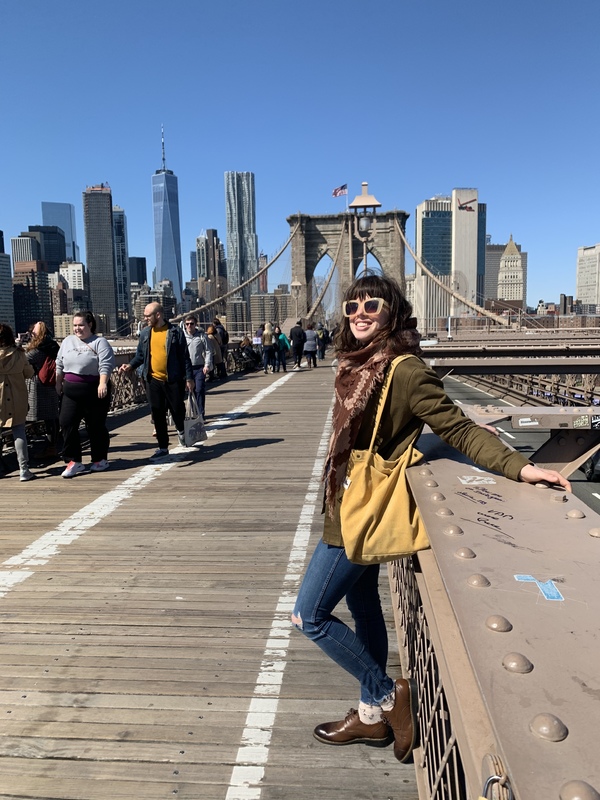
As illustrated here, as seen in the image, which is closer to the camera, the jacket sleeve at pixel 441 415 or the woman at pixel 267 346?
the jacket sleeve at pixel 441 415

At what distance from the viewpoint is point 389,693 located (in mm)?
2260

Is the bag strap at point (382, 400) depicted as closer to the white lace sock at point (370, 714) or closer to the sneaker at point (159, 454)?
the white lace sock at point (370, 714)

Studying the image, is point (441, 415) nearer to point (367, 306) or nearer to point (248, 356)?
point (367, 306)

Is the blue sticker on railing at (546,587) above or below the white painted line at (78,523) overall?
above

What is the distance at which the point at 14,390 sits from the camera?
6.23m

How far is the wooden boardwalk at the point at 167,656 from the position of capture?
7.14ft

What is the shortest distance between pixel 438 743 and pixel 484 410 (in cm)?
208

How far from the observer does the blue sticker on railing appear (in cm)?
118

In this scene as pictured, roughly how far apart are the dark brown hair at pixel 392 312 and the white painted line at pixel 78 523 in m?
2.72

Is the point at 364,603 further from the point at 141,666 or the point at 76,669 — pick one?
the point at 76,669

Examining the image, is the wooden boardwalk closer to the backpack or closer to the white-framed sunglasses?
the white-framed sunglasses

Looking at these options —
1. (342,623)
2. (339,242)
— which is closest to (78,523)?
(342,623)

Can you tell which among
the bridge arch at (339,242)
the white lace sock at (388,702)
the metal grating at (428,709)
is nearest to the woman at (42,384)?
the metal grating at (428,709)

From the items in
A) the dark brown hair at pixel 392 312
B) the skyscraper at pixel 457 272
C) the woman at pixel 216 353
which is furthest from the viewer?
the skyscraper at pixel 457 272
